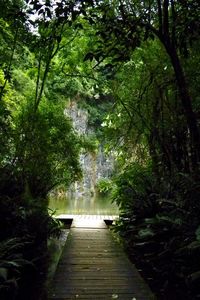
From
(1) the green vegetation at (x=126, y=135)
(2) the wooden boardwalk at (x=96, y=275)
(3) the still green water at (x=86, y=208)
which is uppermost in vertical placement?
(1) the green vegetation at (x=126, y=135)

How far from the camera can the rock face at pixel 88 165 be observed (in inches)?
1094

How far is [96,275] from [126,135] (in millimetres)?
4331

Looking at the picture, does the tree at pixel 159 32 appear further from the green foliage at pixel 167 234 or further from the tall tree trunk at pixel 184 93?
the green foliage at pixel 167 234

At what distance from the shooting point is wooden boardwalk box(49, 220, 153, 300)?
→ 13.1 ft

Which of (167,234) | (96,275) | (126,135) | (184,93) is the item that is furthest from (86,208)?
(184,93)

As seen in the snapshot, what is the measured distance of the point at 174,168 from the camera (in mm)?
7262

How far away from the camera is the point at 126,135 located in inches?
335

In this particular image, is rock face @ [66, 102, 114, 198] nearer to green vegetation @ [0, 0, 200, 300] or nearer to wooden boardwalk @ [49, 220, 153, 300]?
green vegetation @ [0, 0, 200, 300]

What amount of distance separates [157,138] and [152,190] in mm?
1115

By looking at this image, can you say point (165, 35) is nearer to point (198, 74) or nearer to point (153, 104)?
point (198, 74)

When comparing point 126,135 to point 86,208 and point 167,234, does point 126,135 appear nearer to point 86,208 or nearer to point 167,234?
point 167,234

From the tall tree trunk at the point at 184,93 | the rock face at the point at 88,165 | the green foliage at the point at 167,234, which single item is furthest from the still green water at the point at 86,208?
the rock face at the point at 88,165

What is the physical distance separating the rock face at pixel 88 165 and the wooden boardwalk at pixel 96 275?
824 inches

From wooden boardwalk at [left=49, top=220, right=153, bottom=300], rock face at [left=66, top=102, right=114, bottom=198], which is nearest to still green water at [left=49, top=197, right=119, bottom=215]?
wooden boardwalk at [left=49, top=220, right=153, bottom=300]
